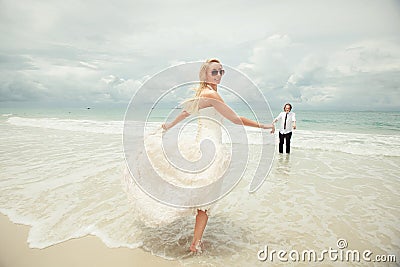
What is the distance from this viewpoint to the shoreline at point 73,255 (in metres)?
3.24

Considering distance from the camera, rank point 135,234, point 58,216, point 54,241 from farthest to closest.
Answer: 1. point 58,216
2. point 135,234
3. point 54,241

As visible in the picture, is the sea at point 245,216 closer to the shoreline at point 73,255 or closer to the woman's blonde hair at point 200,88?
the shoreline at point 73,255

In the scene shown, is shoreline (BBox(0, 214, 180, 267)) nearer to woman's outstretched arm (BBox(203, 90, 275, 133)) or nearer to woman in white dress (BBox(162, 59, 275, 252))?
woman in white dress (BBox(162, 59, 275, 252))

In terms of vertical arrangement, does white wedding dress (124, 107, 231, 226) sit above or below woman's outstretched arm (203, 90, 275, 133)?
below

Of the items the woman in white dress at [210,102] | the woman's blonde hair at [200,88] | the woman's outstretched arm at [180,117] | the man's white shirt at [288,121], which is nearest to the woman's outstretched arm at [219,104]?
the woman in white dress at [210,102]

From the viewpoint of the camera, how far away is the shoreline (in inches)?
127

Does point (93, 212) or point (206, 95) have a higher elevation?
point (206, 95)

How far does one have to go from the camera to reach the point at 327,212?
512 centimetres

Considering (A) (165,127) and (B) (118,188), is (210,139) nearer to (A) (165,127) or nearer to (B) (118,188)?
(A) (165,127)

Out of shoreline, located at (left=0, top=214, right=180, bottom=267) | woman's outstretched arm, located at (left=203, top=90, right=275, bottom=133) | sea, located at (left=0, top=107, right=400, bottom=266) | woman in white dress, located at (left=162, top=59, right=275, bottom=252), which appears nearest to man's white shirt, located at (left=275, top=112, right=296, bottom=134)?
sea, located at (left=0, top=107, right=400, bottom=266)

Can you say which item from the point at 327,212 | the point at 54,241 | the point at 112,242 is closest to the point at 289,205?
the point at 327,212

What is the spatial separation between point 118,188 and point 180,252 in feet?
10.5

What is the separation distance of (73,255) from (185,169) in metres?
1.91

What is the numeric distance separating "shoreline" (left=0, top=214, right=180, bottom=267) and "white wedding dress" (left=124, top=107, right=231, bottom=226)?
0.56m
